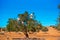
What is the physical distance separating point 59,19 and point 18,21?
81.2ft

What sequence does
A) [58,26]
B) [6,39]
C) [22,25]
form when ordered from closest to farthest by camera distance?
1. [6,39]
2. [22,25]
3. [58,26]

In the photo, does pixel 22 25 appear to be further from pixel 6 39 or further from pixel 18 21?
pixel 6 39

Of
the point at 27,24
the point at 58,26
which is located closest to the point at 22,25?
the point at 27,24

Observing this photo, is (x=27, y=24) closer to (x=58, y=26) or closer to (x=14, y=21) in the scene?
(x=14, y=21)

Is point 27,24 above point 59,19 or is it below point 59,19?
below

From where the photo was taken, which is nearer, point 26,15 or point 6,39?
point 6,39

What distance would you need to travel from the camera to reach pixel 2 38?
89.7 ft

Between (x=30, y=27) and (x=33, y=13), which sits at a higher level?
(x=33, y=13)

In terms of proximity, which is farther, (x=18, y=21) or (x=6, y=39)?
(x=18, y=21)

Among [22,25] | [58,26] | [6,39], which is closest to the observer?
[6,39]

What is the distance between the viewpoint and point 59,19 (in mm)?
52438

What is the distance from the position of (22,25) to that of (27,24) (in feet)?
2.99

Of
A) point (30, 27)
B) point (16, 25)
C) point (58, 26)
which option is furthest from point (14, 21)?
point (58, 26)

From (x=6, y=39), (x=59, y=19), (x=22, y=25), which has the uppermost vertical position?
(x=59, y=19)
